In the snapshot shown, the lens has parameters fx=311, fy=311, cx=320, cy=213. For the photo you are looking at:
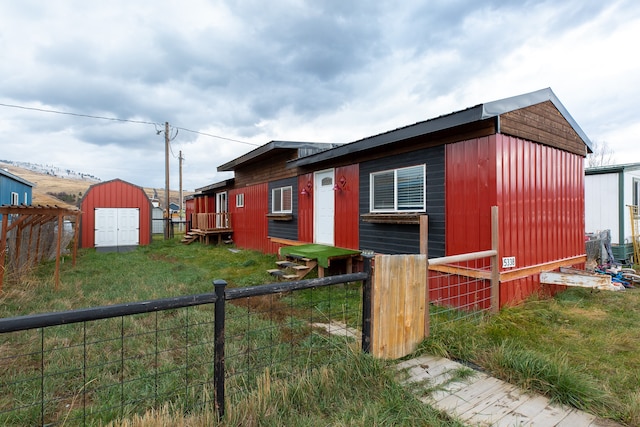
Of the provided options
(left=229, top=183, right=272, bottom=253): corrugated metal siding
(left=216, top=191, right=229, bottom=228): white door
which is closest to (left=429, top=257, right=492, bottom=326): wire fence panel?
(left=229, top=183, right=272, bottom=253): corrugated metal siding

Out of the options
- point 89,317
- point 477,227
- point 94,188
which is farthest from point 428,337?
point 94,188

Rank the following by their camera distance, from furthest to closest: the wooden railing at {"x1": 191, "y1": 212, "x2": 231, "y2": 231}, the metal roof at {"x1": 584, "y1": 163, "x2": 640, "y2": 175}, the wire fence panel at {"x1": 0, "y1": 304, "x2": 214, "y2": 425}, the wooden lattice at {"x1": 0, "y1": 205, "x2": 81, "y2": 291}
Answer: the wooden railing at {"x1": 191, "y1": 212, "x2": 231, "y2": 231} < the metal roof at {"x1": 584, "y1": 163, "x2": 640, "y2": 175} < the wooden lattice at {"x1": 0, "y1": 205, "x2": 81, "y2": 291} < the wire fence panel at {"x1": 0, "y1": 304, "x2": 214, "y2": 425}

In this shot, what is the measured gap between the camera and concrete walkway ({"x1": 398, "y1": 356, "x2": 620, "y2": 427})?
6.77ft

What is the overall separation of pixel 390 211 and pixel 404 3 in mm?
4475

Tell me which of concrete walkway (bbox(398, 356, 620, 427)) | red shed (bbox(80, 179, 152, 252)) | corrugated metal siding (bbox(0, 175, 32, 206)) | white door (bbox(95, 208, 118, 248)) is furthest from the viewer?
white door (bbox(95, 208, 118, 248))

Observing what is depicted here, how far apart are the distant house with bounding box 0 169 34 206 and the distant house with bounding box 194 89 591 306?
11.0 meters

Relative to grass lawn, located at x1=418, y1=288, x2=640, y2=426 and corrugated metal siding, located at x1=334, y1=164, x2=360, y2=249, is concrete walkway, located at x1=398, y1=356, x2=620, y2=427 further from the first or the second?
corrugated metal siding, located at x1=334, y1=164, x2=360, y2=249

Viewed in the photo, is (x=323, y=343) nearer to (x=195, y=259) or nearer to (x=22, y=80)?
(x=195, y=259)

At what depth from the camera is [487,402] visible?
229 centimetres

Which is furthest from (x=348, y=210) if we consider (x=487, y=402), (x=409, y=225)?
(x=487, y=402)

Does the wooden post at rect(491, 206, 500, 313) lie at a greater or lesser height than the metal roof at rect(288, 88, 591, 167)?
lesser

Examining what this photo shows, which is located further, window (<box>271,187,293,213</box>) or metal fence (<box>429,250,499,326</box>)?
window (<box>271,187,293,213</box>)

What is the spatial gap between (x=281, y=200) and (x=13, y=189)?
1102cm

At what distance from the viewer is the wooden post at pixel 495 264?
4352 mm
